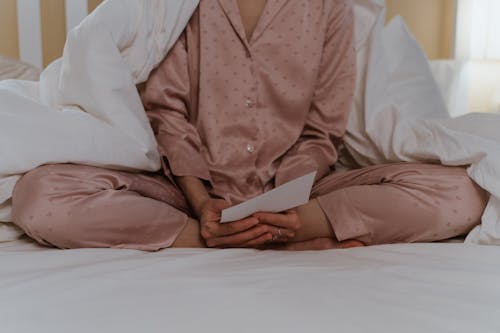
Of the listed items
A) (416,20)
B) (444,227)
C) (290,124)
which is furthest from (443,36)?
(444,227)

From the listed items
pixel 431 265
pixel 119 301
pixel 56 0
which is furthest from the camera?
pixel 56 0

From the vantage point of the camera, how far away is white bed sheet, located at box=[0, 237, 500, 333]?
531 mm

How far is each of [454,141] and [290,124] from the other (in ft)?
0.90

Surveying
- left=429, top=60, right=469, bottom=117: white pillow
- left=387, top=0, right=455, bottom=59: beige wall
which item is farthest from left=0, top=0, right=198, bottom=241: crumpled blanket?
left=387, top=0, right=455, bottom=59: beige wall

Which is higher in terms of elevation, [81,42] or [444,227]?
[81,42]

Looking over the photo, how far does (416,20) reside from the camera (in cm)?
205

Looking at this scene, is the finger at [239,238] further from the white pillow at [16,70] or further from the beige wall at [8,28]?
the beige wall at [8,28]

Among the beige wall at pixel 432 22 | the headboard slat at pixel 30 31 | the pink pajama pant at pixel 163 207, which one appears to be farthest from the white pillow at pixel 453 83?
the headboard slat at pixel 30 31

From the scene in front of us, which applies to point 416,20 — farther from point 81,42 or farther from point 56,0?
point 81,42

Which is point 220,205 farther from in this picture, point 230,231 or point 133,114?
point 133,114

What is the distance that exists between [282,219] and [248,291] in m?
0.24

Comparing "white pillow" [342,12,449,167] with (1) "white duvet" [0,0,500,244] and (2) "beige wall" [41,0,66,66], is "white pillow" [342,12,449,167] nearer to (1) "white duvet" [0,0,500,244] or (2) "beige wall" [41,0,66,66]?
(1) "white duvet" [0,0,500,244]

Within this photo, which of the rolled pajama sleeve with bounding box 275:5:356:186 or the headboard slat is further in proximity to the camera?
the headboard slat

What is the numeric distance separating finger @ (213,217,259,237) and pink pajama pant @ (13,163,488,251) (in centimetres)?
5
